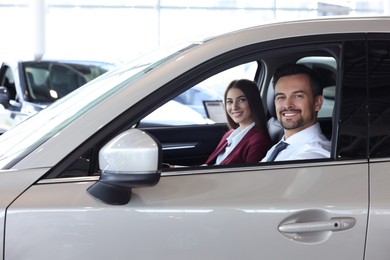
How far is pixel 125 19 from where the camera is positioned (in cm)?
1830

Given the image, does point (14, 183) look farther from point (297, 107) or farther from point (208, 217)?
point (297, 107)

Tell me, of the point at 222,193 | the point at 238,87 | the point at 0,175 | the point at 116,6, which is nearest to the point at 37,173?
the point at 0,175

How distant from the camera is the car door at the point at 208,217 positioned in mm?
2139

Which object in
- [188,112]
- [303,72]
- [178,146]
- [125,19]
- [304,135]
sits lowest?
[188,112]

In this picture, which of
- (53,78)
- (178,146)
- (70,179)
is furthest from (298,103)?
(53,78)

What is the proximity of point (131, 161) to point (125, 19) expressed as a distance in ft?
54.4

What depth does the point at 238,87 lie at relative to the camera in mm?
3492

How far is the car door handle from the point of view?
222cm

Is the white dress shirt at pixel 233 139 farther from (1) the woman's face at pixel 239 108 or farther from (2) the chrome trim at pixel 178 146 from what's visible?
(2) the chrome trim at pixel 178 146

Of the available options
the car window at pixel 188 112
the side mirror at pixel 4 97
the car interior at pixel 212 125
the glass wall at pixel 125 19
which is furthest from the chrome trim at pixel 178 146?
the glass wall at pixel 125 19

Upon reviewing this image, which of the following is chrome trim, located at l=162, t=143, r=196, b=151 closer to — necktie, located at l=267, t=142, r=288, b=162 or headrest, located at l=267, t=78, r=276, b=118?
headrest, located at l=267, t=78, r=276, b=118

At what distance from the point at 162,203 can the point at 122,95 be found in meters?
0.39

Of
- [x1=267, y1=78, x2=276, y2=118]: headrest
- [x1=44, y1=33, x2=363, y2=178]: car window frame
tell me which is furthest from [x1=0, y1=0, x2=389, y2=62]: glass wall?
[x1=44, y1=33, x2=363, y2=178]: car window frame

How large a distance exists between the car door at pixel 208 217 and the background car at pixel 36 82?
5.60 meters
